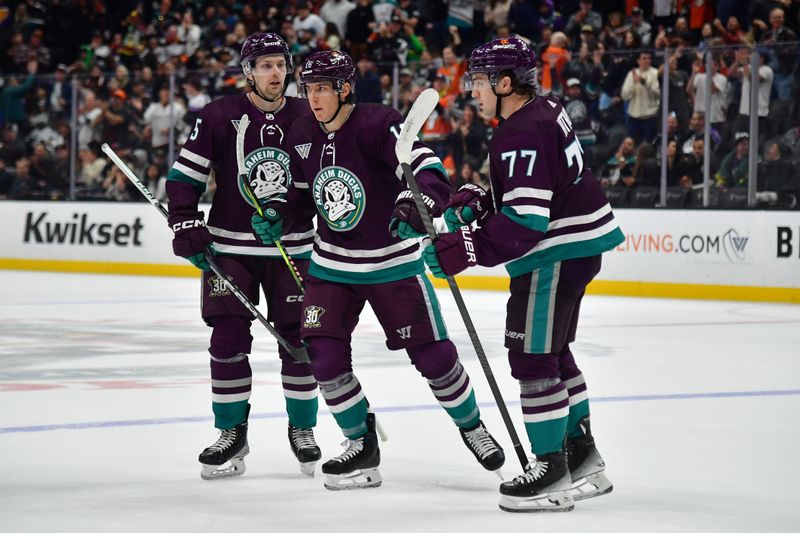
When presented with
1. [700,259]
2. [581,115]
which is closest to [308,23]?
[581,115]

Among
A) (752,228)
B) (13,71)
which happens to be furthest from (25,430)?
(13,71)

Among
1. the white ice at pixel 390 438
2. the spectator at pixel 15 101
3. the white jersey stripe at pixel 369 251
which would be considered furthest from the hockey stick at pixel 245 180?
the spectator at pixel 15 101

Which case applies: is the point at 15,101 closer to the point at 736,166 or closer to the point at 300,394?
the point at 736,166

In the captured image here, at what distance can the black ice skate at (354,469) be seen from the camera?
12.7 ft

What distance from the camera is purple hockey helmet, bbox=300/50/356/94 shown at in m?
3.92

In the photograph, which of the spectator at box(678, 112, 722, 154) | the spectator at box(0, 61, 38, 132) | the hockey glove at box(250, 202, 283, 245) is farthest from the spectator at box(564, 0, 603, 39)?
the hockey glove at box(250, 202, 283, 245)

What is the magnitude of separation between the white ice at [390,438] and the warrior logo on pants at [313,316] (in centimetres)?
47

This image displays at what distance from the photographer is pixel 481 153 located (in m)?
11.2

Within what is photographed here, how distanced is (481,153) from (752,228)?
7.62 feet

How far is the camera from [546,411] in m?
3.56

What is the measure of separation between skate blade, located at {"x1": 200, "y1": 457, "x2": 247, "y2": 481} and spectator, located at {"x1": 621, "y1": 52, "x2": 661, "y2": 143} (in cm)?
704

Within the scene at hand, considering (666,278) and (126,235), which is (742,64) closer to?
(666,278)

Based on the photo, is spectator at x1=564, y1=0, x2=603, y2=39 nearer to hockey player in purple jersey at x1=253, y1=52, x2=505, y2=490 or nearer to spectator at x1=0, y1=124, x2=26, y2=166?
spectator at x1=0, y1=124, x2=26, y2=166

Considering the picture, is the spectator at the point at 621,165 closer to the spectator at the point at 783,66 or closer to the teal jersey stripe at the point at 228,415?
the spectator at the point at 783,66
